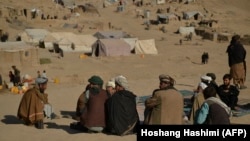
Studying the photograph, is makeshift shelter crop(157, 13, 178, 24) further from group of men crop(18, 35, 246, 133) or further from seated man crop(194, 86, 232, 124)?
seated man crop(194, 86, 232, 124)

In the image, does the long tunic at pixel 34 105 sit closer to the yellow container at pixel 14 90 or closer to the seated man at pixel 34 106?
the seated man at pixel 34 106

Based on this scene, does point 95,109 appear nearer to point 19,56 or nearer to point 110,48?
point 19,56

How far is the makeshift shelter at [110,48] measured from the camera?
28.2m

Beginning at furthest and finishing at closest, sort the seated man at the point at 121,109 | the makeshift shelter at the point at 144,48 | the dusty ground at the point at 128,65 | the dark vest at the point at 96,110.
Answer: the makeshift shelter at the point at 144,48
the dusty ground at the point at 128,65
the dark vest at the point at 96,110
the seated man at the point at 121,109

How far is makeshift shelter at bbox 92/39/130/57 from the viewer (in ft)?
92.5

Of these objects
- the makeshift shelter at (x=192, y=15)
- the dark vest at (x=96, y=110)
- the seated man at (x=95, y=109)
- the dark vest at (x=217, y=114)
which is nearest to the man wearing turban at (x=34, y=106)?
the seated man at (x=95, y=109)

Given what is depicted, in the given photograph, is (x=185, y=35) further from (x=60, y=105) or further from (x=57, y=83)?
(x=60, y=105)

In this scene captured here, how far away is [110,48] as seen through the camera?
28.2 meters

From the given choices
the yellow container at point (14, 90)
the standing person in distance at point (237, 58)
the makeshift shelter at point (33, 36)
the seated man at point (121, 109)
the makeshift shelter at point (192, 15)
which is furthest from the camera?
the makeshift shelter at point (192, 15)

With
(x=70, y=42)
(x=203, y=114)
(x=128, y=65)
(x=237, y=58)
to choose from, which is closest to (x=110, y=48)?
(x=70, y=42)

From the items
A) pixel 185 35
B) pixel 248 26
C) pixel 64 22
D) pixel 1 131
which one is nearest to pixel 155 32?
pixel 185 35

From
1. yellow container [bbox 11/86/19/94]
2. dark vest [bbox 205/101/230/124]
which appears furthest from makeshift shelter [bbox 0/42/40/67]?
dark vest [bbox 205/101/230/124]

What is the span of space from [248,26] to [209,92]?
42886mm

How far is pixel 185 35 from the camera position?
40.0 m
